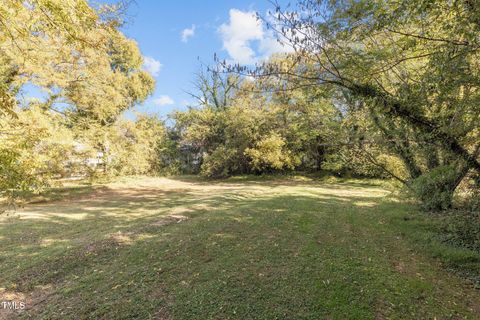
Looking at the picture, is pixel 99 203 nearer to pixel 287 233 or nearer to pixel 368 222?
pixel 287 233

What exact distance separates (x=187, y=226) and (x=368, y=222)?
13.4ft

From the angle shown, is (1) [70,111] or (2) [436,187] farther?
(1) [70,111]

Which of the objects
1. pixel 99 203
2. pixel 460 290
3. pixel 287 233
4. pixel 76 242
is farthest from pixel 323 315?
pixel 99 203

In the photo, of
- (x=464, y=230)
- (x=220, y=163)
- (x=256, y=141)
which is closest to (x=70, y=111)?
(x=220, y=163)

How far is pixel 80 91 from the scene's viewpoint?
32.2 ft

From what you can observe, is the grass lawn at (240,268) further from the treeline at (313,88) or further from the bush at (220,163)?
the bush at (220,163)

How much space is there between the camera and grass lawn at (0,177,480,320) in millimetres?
2771

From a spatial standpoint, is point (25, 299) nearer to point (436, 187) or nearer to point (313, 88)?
point (313, 88)

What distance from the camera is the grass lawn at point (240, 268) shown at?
277 cm

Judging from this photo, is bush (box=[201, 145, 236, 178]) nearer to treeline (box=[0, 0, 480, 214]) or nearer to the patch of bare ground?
treeline (box=[0, 0, 480, 214])

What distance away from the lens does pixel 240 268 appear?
3631 millimetres

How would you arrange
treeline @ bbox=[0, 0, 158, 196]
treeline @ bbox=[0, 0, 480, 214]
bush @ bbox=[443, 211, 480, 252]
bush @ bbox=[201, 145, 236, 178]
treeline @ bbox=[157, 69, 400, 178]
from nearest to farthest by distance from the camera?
treeline @ bbox=[0, 0, 480, 214] → bush @ bbox=[443, 211, 480, 252] → treeline @ bbox=[0, 0, 158, 196] → treeline @ bbox=[157, 69, 400, 178] → bush @ bbox=[201, 145, 236, 178]

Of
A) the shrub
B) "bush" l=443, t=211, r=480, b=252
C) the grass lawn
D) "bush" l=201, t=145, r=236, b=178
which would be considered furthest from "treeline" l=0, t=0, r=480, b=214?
"bush" l=201, t=145, r=236, b=178

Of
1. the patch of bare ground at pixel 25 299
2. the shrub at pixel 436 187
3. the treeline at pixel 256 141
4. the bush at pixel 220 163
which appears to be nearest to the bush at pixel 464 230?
the shrub at pixel 436 187
